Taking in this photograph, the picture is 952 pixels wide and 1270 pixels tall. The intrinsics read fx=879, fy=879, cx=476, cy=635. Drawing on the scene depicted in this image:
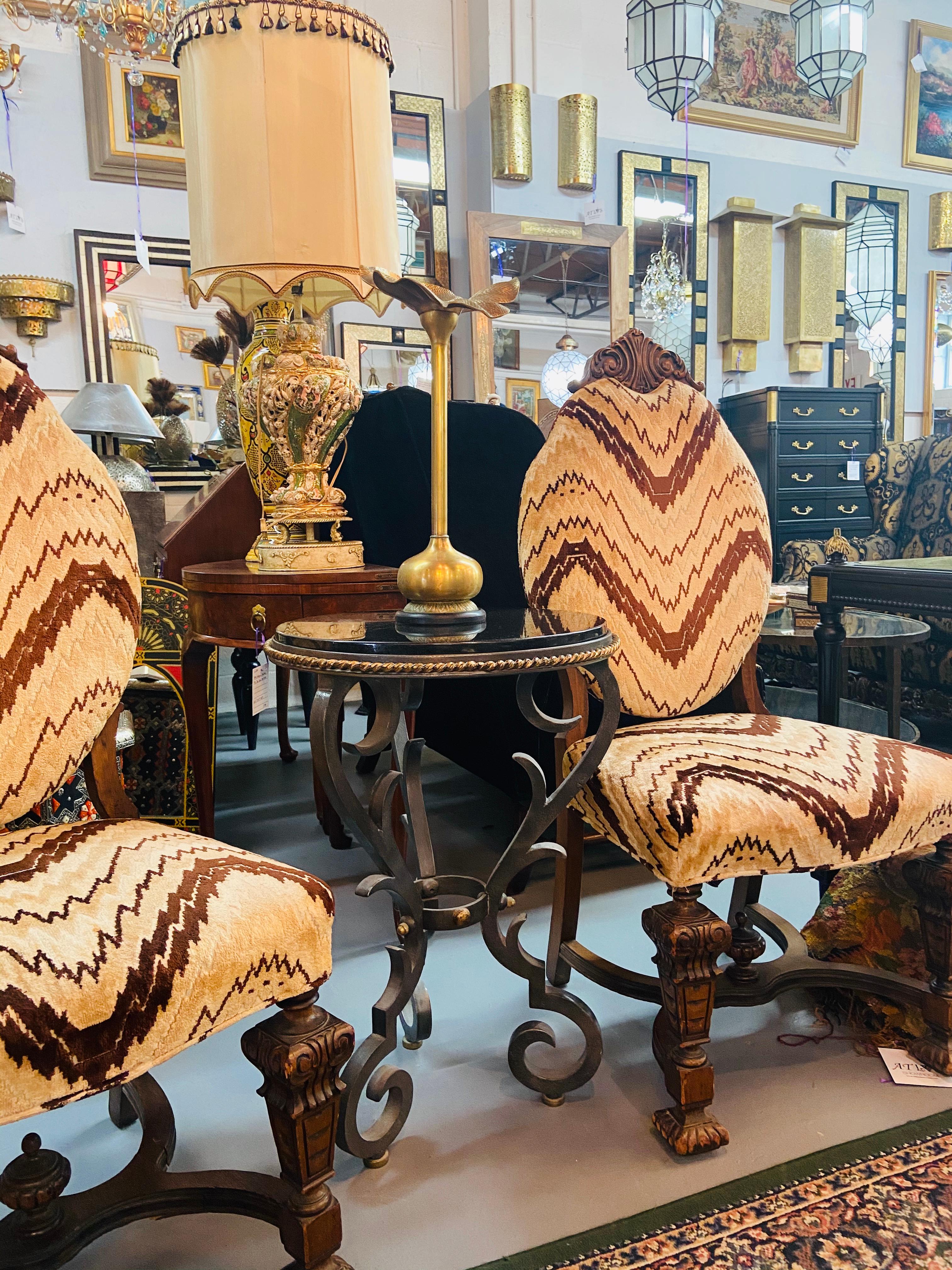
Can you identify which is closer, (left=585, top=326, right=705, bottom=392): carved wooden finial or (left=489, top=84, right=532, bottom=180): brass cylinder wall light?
(left=585, top=326, right=705, bottom=392): carved wooden finial

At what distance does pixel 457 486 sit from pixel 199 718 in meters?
0.88

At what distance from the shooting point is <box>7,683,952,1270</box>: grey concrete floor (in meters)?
1.10

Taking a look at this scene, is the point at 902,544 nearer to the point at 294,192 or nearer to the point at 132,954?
the point at 294,192

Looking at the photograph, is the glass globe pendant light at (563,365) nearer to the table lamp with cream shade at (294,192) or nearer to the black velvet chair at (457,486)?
the black velvet chair at (457,486)

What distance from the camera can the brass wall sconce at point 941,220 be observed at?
6.60 m

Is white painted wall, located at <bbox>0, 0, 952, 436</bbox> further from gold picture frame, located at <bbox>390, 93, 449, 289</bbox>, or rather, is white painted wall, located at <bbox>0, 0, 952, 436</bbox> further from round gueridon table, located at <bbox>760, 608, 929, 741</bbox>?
round gueridon table, located at <bbox>760, 608, 929, 741</bbox>

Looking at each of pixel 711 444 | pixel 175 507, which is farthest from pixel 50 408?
pixel 175 507

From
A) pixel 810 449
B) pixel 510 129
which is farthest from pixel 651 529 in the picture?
pixel 810 449

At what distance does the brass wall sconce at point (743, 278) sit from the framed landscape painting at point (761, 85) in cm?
58

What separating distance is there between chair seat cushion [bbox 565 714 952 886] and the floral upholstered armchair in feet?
7.04

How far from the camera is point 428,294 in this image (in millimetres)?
1181

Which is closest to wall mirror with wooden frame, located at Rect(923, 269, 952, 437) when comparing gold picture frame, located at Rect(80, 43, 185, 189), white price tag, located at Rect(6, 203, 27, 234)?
gold picture frame, located at Rect(80, 43, 185, 189)

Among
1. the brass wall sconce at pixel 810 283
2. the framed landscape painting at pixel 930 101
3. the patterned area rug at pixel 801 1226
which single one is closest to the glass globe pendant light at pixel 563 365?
the brass wall sconce at pixel 810 283

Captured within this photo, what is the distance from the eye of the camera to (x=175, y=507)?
4520mm
